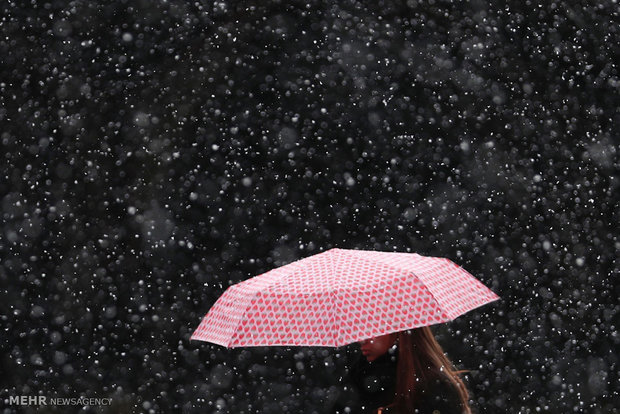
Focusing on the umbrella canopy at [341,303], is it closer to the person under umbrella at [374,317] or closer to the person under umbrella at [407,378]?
the person under umbrella at [374,317]

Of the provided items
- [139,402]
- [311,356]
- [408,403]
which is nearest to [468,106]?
[311,356]

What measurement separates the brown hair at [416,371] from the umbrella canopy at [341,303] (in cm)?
18

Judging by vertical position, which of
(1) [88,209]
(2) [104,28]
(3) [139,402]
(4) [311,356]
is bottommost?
(3) [139,402]

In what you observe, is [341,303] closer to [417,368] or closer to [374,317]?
[374,317]

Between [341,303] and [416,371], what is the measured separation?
14.5 inches

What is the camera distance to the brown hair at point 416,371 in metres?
2.95

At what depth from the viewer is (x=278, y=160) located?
19.8 ft

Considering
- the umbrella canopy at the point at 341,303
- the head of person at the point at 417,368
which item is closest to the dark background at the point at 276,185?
the umbrella canopy at the point at 341,303

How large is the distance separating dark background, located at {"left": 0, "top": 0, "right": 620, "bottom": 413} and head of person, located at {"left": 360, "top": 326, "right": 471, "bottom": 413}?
2949 mm

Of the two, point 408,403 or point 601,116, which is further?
point 601,116

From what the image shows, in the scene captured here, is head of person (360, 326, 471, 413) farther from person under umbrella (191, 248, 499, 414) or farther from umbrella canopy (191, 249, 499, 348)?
umbrella canopy (191, 249, 499, 348)

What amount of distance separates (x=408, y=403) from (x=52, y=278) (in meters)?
3.77

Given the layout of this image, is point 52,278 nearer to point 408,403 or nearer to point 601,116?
point 408,403

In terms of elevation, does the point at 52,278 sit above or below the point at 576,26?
below
